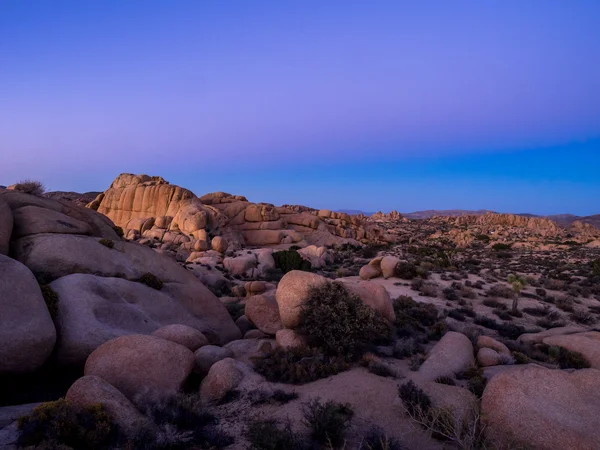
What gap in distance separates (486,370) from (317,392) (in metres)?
4.66

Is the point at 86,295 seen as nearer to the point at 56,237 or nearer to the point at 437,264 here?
the point at 56,237

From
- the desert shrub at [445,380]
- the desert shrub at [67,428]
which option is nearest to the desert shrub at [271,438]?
the desert shrub at [67,428]

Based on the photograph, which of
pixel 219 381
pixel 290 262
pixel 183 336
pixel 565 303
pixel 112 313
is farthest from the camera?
pixel 290 262

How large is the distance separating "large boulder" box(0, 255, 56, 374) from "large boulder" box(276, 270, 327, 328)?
6004mm

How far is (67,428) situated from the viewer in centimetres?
595

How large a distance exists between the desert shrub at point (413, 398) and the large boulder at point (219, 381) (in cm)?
379

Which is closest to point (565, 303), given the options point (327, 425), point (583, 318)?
point (583, 318)

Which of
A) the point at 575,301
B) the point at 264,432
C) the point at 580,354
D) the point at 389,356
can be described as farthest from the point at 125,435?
the point at 575,301

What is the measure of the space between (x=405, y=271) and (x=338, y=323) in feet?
53.6

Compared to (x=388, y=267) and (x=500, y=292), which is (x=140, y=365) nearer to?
(x=500, y=292)

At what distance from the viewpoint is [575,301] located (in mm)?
20531

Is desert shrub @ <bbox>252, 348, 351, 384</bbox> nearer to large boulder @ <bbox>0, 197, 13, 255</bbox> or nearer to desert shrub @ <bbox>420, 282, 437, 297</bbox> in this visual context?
large boulder @ <bbox>0, 197, 13, 255</bbox>

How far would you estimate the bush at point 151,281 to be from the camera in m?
13.9

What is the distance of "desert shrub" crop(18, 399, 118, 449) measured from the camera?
5754mm
